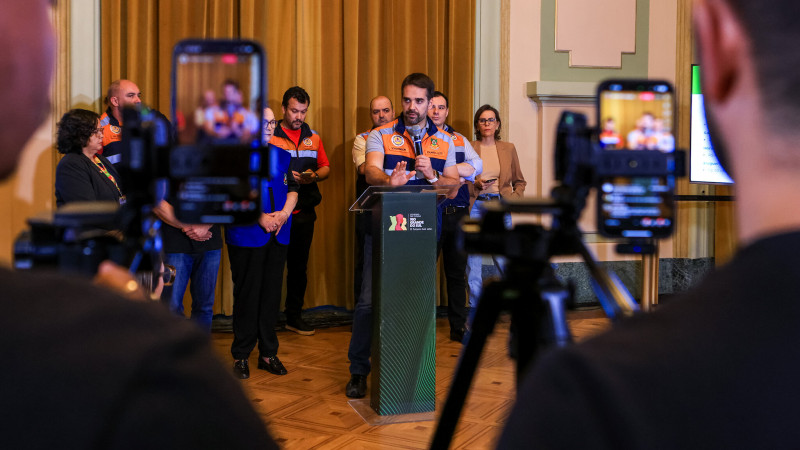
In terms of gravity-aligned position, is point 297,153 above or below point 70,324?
above

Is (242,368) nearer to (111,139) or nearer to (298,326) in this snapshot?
(298,326)

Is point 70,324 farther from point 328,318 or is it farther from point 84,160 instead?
point 328,318

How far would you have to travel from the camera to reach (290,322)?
5.59m

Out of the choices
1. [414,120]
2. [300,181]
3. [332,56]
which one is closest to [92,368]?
[414,120]

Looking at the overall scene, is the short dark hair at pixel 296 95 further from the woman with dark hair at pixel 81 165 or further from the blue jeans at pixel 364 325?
the woman with dark hair at pixel 81 165

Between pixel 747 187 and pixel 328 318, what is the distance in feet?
18.2

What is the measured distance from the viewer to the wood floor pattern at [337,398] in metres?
3.33

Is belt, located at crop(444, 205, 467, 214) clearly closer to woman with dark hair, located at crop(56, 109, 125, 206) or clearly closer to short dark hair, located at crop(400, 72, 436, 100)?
short dark hair, located at crop(400, 72, 436, 100)

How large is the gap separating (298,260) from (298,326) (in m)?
0.48

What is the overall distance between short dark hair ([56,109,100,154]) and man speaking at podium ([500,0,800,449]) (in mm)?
Answer: 3468

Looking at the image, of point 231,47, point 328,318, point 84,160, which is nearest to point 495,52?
point 328,318

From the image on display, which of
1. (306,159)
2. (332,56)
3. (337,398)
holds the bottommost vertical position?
(337,398)

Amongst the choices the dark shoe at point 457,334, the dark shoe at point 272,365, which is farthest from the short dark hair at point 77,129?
the dark shoe at point 457,334

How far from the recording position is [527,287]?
42.4 inches
